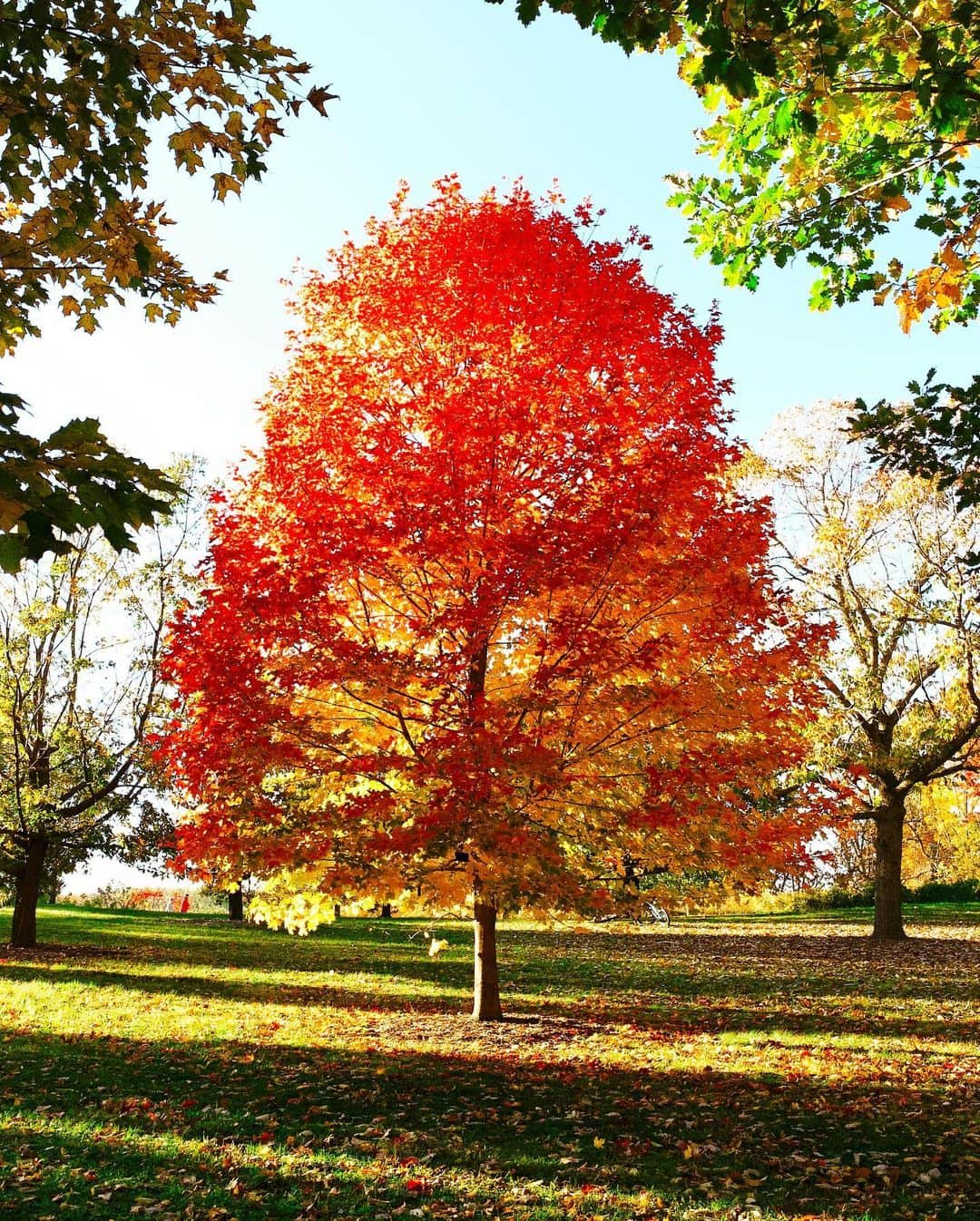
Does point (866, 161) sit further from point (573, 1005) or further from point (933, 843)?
point (933, 843)

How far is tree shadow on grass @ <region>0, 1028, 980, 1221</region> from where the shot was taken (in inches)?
241

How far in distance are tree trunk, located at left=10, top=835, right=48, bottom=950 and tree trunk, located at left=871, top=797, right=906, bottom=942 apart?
66.0 feet

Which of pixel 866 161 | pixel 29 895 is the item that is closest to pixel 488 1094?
pixel 866 161

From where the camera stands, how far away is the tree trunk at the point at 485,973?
12.8 meters

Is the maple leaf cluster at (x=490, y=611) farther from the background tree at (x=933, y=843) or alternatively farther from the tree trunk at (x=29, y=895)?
the background tree at (x=933, y=843)

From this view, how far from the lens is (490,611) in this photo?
378 inches

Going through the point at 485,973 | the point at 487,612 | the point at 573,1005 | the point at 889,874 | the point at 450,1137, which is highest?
the point at 487,612

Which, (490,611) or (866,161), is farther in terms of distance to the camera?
(490,611)

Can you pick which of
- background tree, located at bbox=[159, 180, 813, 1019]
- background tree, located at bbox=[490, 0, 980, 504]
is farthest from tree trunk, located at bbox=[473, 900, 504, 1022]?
background tree, located at bbox=[490, 0, 980, 504]

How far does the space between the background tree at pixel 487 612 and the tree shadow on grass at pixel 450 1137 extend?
6.25ft

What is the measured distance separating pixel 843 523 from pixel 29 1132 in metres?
20.8

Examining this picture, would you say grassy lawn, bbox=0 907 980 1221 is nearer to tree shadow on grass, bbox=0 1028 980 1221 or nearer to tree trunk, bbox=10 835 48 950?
tree shadow on grass, bbox=0 1028 980 1221

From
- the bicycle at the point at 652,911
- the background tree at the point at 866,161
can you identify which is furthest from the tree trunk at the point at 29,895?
the background tree at the point at 866,161

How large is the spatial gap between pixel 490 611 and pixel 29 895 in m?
16.6
